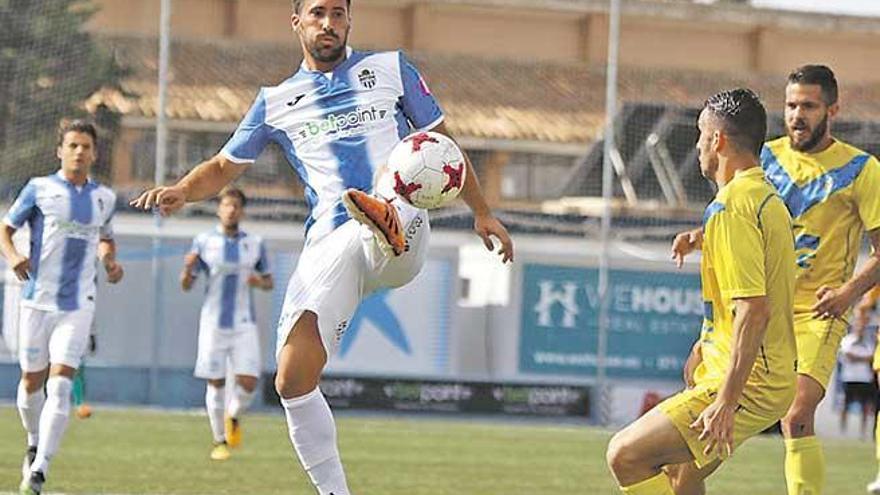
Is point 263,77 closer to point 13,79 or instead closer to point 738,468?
point 13,79

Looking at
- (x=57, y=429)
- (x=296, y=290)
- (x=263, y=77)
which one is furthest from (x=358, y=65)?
(x=263, y=77)

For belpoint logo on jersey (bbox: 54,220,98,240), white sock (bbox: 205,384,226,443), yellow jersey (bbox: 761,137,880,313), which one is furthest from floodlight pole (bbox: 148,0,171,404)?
yellow jersey (bbox: 761,137,880,313)

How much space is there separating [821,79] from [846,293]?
3.57 feet

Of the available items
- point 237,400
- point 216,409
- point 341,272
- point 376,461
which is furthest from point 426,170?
point 237,400

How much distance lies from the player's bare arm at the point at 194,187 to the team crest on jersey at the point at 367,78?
65cm

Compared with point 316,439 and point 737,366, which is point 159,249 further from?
point 737,366

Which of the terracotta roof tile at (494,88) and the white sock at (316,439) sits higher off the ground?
the terracotta roof tile at (494,88)

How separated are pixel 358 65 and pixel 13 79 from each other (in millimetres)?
20270

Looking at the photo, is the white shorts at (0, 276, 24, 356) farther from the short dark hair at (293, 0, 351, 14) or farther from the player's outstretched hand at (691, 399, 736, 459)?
the player's outstretched hand at (691, 399, 736, 459)

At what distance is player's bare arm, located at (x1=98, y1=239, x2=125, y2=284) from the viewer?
12.9 m

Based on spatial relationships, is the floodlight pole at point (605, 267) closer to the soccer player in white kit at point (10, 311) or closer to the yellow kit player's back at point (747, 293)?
the soccer player in white kit at point (10, 311)

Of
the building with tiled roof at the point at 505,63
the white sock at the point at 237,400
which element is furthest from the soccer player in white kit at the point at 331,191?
the building with tiled roof at the point at 505,63

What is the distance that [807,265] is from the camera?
32.5ft

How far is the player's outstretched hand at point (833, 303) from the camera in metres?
9.20
